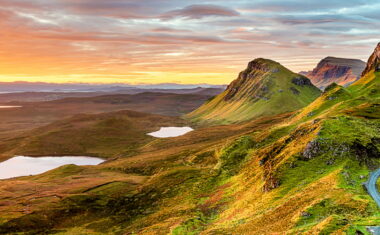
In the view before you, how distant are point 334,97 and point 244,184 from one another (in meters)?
88.6

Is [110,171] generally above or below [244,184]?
below

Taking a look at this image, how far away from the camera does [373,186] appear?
2068 inches

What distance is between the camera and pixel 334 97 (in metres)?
148

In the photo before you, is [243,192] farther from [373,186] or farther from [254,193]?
[373,186]

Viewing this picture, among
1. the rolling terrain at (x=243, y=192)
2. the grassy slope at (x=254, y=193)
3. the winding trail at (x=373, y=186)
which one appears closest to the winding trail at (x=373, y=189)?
the winding trail at (x=373, y=186)

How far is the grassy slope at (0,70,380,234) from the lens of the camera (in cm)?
4847

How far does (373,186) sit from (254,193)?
1082 inches

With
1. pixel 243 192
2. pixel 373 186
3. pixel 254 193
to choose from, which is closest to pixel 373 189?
pixel 373 186

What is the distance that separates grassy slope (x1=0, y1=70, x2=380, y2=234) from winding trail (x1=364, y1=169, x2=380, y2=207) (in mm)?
1217

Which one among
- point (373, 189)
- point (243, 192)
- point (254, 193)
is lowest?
point (243, 192)

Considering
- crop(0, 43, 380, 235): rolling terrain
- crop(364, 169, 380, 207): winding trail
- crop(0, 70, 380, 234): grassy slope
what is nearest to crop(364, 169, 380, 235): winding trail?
crop(364, 169, 380, 207): winding trail

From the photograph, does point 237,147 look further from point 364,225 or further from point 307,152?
point 364,225

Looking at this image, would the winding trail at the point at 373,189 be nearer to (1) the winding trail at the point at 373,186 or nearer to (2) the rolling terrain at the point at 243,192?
(1) the winding trail at the point at 373,186

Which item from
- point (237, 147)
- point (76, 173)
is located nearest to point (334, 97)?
point (237, 147)
